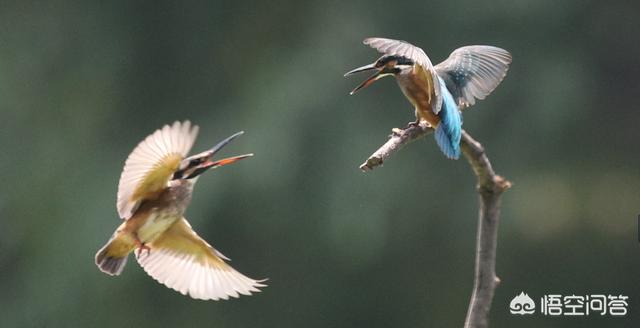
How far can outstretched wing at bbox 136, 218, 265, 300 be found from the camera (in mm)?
2582

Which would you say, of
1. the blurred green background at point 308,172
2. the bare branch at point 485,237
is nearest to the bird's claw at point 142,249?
the bare branch at point 485,237

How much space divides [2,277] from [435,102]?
4477mm

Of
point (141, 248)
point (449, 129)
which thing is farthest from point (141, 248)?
point (449, 129)

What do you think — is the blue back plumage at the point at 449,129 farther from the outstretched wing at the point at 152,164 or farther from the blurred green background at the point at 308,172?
the blurred green background at the point at 308,172

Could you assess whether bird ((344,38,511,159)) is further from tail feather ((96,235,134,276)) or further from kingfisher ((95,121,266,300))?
tail feather ((96,235,134,276))

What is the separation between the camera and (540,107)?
5637mm

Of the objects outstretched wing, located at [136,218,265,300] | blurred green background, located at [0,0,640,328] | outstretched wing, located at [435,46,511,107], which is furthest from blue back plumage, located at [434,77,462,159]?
blurred green background, located at [0,0,640,328]

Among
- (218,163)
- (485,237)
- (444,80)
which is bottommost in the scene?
(485,237)

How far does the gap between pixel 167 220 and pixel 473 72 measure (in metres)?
0.76

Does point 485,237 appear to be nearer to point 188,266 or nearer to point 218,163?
point 218,163

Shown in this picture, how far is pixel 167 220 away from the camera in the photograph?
2.40 meters

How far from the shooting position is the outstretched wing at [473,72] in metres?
2.62

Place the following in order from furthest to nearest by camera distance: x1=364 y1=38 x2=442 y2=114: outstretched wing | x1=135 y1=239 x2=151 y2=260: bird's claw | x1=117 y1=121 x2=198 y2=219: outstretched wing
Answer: x1=135 y1=239 x2=151 y2=260: bird's claw < x1=117 y1=121 x2=198 y2=219: outstretched wing < x1=364 y1=38 x2=442 y2=114: outstretched wing

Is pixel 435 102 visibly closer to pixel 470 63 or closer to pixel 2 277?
pixel 470 63
